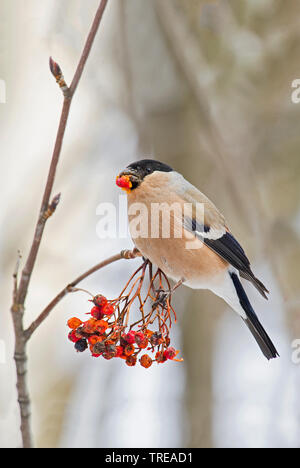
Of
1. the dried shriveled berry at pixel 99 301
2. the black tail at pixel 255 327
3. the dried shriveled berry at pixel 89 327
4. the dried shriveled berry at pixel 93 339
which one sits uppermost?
the black tail at pixel 255 327

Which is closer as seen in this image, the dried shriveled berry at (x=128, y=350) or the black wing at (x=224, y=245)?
the dried shriveled berry at (x=128, y=350)

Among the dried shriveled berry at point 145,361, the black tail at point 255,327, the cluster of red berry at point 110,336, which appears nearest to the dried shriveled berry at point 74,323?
the cluster of red berry at point 110,336

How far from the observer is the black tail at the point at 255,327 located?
1.99 metres

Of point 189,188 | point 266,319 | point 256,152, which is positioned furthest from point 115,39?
point 266,319

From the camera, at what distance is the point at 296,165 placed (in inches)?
139

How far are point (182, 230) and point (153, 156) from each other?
135 centimetres

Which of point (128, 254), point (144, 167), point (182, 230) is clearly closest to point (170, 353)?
point (128, 254)

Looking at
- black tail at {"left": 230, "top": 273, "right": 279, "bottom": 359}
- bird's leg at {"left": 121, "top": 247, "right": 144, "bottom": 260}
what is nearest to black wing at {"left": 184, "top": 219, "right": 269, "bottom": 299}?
black tail at {"left": 230, "top": 273, "right": 279, "bottom": 359}

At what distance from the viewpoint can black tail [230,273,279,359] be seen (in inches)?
78.5

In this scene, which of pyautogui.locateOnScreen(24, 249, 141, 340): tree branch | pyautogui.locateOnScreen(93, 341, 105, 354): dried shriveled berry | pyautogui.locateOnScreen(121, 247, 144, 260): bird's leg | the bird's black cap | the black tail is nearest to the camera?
pyautogui.locateOnScreen(24, 249, 141, 340): tree branch

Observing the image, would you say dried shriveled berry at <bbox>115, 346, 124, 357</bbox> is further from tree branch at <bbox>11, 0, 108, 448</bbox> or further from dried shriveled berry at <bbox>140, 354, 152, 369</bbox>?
tree branch at <bbox>11, 0, 108, 448</bbox>

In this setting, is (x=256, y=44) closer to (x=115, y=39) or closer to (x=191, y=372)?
(x=115, y=39)

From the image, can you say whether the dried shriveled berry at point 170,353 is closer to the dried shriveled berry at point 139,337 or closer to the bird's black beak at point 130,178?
the dried shriveled berry at point 139,337

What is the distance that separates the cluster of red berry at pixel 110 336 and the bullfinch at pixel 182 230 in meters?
0.39
